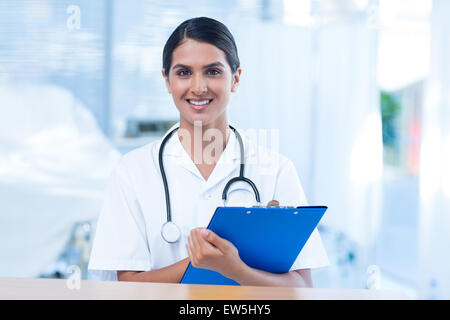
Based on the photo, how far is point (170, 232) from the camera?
94cm

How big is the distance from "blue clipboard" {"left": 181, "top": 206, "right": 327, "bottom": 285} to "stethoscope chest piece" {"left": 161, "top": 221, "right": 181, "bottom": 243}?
11 cm

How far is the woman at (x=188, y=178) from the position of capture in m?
0.94

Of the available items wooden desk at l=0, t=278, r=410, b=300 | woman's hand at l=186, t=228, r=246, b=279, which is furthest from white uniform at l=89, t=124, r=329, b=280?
wooden desk at l=0, t=278, r=410, b=300

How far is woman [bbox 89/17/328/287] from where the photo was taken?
94 cm

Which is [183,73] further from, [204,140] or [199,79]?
[204,140]

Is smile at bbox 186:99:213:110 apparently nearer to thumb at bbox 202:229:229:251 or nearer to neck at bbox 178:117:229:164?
neck at bbox 178:117:229:164

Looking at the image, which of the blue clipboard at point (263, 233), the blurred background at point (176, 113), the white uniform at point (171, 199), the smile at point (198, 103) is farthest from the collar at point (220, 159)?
the blurred background at point (176, 113)

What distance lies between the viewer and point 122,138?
1.88 meters

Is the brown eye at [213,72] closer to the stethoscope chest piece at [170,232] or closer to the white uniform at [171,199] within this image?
the white uniform at [171,199]

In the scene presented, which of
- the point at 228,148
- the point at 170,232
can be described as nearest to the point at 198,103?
the point at 228,148

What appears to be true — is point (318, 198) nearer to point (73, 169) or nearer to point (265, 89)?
point (265, 89)

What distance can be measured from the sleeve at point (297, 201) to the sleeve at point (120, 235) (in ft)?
1.02

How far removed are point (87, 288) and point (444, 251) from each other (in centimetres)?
187

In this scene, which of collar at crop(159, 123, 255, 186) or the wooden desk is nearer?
the wooden desk
